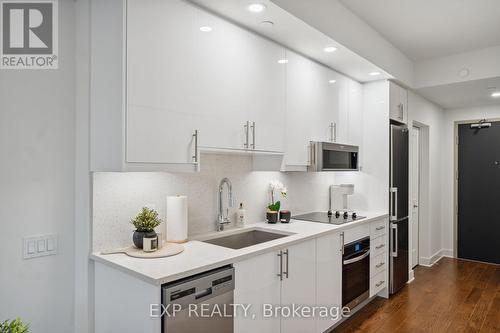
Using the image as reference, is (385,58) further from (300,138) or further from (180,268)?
(180,268)

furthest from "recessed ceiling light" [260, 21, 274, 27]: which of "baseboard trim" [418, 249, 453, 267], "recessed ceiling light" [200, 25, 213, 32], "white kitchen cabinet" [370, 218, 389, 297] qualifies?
"baseboard trim" [418, 249, 453, 267]

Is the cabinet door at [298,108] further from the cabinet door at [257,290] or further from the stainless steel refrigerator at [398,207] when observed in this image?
the stainless steel refrigerator at [398,207]

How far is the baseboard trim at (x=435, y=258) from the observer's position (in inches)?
195

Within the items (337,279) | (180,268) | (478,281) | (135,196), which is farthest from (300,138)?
(478,281)

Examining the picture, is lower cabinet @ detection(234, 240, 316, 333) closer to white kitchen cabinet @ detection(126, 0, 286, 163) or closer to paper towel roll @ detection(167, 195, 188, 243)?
paper towel roll @ detection(167, 195, 188, 243)

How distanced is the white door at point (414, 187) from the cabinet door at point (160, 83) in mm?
3585

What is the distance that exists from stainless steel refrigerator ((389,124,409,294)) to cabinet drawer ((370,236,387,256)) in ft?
0.48

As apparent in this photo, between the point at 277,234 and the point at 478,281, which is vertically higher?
the point at 277,234

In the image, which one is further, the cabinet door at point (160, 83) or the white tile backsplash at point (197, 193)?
the white tile backsplash at point (197, 193)

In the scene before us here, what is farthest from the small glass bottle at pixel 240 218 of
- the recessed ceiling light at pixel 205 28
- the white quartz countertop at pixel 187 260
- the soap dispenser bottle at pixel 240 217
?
the recessed ceiling light at pixel 205 28

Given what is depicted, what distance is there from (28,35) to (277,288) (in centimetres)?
209

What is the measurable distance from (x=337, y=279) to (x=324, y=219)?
59cm

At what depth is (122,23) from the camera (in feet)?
5.47

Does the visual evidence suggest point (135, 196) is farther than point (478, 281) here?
No
